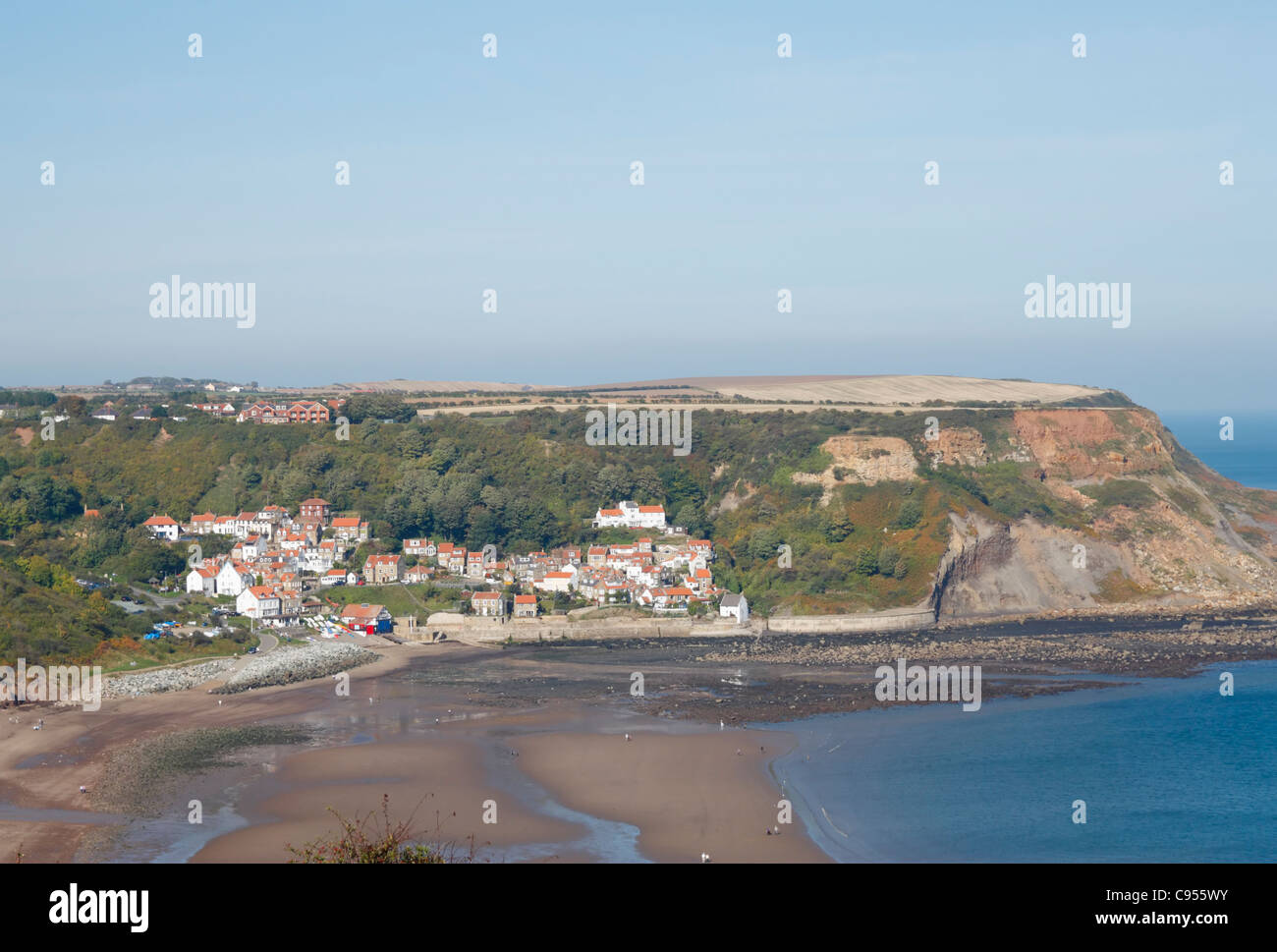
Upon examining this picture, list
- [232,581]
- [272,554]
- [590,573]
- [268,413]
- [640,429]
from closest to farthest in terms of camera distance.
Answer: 1. [232,581]
2. [590,573]
3. [272,554]
4. [640,429]
5. [268,413]

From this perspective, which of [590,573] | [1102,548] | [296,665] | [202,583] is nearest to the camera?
[296,665]

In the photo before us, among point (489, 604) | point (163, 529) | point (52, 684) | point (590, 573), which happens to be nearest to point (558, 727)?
point (489, 604)

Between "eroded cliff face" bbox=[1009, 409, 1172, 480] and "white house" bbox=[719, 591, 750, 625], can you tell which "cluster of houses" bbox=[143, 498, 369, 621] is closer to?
"white house" bbox=[719, 591, 750, 625]

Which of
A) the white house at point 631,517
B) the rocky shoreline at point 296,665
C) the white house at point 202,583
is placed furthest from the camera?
the white house at point 631,517

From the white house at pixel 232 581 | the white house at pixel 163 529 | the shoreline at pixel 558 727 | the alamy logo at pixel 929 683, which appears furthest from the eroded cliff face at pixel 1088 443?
the white house at pixel 163 529

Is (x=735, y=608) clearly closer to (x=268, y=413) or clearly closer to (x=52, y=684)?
(x=52, y=684)

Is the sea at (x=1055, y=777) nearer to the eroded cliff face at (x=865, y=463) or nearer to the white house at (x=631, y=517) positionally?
the eroded cliff face at (x=865, y=463)

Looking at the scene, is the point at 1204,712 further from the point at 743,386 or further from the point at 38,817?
the point at 743,386
